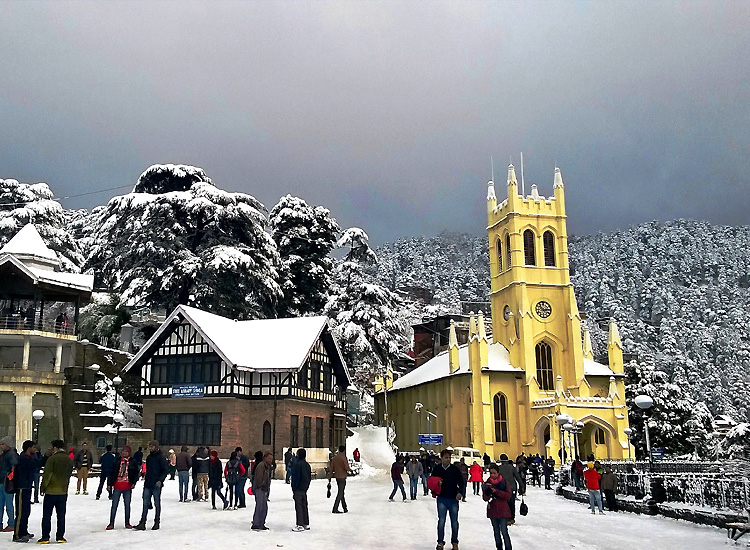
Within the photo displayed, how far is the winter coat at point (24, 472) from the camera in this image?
12.4 metres

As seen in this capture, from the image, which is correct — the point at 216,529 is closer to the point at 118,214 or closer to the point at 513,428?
the point at 118,214

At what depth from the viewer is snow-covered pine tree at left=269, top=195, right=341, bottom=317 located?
5653 centimetres

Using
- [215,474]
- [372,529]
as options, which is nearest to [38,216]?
[215,474]

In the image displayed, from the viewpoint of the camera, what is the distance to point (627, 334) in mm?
101500

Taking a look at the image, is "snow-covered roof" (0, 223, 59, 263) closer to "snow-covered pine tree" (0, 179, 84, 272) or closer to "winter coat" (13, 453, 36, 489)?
"snow-covered pine tree" (0, 179, 84, 272)

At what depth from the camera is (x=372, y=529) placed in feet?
49.7

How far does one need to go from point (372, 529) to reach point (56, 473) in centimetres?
656

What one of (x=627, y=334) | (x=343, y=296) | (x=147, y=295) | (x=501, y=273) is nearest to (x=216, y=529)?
(x=147, y=295)

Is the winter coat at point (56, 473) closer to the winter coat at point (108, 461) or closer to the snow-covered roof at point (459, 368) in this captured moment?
the winter coat at point (108, 461)

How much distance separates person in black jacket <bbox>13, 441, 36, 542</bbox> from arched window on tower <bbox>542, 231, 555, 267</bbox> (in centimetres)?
5156

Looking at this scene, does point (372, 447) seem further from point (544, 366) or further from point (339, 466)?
point (339, 466)

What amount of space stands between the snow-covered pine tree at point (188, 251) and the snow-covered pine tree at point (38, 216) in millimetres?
7591

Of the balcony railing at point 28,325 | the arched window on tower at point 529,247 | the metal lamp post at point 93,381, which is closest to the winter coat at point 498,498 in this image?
the metal lamp post at point 93,381

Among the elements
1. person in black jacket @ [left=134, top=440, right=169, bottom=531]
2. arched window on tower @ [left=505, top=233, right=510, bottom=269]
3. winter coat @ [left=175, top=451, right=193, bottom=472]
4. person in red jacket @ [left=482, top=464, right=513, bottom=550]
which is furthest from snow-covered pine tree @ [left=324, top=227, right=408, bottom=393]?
person in red jacket @ [left=482, top=464, right=513, bottom=550]
